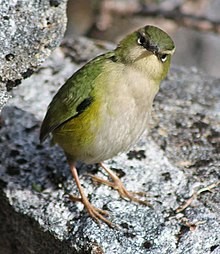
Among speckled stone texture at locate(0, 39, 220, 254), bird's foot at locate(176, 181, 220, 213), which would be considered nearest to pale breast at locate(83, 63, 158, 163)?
speckled stone texture at locate(0, 39, 220, 254)

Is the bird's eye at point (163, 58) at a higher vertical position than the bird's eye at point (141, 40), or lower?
lower

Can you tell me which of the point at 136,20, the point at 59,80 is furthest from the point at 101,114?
the point at 136,20

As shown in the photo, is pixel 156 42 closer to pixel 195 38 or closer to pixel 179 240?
pixel 179 240

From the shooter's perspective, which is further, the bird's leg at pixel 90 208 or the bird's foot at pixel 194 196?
the bird's foot at pixel 194 196

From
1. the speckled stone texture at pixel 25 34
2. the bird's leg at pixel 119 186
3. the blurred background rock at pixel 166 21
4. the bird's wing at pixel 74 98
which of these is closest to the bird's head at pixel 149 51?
the bird's wing at pixel 74 98

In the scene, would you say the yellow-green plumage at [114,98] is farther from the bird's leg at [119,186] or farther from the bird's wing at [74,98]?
the bird's leg at [119,186]

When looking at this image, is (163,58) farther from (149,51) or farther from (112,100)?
(112,100)

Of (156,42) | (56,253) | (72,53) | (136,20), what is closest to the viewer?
(156,42)

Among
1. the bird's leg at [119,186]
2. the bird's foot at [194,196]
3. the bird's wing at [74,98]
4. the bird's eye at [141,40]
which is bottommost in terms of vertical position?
the bird's leg at [119,186]

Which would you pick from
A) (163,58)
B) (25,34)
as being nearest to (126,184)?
(163,58)
